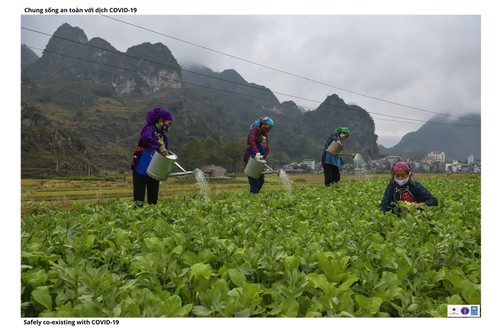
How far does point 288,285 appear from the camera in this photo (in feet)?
6.82

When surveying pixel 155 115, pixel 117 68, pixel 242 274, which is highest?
pixel 117 68

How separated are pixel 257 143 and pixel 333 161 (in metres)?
2.24

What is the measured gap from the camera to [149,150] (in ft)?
19.3

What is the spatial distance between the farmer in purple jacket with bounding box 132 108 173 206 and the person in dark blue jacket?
4499mm

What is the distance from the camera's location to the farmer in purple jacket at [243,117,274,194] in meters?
7.88

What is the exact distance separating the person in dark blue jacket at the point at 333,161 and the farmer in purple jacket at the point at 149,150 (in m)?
4.50

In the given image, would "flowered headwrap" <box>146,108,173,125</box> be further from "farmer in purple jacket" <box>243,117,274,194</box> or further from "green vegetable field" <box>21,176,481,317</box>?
"green vegetable field" <box>21,176,481,317</box>

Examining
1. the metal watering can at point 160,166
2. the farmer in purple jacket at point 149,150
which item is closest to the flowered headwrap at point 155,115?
the farmer in purple jacket at point 149,150

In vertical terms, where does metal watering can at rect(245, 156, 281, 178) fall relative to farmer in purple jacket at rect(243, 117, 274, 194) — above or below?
below

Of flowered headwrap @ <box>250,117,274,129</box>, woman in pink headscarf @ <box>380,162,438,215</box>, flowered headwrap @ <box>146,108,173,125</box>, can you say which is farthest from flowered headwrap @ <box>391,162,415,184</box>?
flowered headwrap @ <box>250,117,274,129</box>

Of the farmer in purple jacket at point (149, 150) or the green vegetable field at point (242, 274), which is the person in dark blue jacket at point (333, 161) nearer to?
the farmer in purple jacket at point (149, 150)

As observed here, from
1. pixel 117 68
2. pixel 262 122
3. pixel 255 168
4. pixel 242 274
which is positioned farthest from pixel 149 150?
pixel 117 68

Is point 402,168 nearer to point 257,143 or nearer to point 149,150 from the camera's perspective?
point 149,150

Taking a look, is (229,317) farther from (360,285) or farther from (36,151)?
(36,151)
